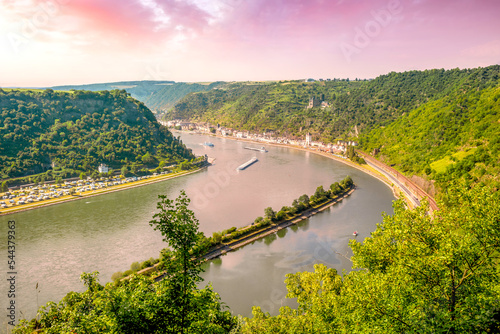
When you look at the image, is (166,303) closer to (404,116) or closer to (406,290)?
(406,290)

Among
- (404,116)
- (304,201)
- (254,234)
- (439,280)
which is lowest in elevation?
(254,234)

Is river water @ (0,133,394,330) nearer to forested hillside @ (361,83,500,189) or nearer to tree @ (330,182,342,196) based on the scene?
tree @ (330,182,342,196)

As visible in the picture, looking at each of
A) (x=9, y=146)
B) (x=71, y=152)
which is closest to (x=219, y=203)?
(x=71, y=152)

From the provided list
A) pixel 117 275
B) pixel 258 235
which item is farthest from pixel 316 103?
pixel 117 275

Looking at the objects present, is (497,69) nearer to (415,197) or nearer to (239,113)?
(415,197)

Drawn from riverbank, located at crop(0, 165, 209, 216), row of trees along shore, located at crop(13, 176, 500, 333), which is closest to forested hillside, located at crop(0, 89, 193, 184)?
riverbank, located at crop(0, 165, 209, 216)

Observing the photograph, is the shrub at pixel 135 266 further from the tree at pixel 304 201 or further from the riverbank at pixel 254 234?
the tree at pixel 304 201
